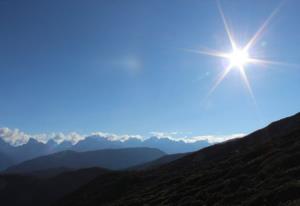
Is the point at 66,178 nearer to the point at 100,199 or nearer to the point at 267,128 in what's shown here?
the point at 100,199

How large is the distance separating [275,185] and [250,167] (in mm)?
8946

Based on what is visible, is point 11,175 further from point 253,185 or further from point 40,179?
point 253,185

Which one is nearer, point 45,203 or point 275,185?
point 275,185

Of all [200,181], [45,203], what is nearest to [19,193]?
[45,203]

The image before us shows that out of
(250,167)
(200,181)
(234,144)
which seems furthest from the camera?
(234,144)

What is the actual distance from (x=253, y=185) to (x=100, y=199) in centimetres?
4022

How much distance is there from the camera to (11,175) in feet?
438

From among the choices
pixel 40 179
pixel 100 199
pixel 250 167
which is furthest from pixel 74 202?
pixel 40 179

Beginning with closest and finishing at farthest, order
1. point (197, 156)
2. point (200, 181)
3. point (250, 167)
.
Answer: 1. point (250, 167)
2. point (200, 181)
3. point (197, 156)

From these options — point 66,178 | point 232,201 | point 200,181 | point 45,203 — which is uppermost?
point 66,178

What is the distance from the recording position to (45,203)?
105 metres

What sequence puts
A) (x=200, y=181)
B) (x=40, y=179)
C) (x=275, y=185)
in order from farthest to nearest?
(x=40, y=179)
(x=200, y=181)
(x=275, y=185)

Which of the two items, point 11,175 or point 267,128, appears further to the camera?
point 11,175

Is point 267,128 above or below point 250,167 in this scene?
above
